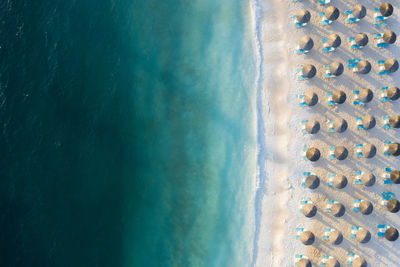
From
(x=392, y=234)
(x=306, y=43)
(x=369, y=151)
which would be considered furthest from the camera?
(x=306, y=43)

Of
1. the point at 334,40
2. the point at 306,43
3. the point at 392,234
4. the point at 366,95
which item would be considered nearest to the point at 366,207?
the point at 392,234

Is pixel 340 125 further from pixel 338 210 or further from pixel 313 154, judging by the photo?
pixel 338 210

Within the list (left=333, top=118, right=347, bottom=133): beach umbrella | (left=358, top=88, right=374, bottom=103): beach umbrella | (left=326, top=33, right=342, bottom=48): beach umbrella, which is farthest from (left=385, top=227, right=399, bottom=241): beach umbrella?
(left=326, top=33, right=342, bottom=48): beach umbrella

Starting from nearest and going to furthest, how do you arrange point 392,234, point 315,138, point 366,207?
point 392,234, point 366,207, point 315,138

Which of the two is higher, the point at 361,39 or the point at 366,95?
the point at 361,39

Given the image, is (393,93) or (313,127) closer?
(393,93)

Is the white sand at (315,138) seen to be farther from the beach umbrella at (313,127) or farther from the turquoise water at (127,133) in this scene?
the turquoise water at (127,133)
